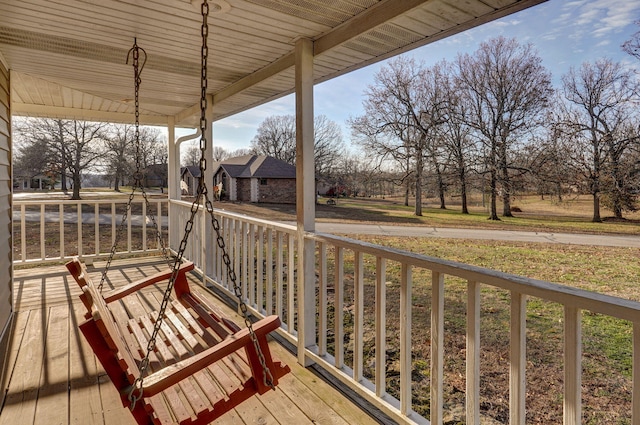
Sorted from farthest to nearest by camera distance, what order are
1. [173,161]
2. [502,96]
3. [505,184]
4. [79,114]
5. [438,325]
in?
[505,184] < [502,96] < [173,161] < [79,114] < [438,325]

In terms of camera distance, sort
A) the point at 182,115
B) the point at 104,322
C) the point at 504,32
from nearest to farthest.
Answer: the point at 104,322
the point at 182,115
the point at 504,32

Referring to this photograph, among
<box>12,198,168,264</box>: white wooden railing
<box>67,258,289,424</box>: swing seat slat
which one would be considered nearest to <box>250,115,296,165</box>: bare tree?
<box>12,198,168,264</box>: white wooden railing

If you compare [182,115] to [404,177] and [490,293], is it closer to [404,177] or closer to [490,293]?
[490,293]

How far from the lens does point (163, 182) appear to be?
21.2 m

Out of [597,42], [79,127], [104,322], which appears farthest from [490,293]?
[79,127]

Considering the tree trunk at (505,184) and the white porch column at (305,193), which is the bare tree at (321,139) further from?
the white porch column at (305,193)

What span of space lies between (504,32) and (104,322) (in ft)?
54.9

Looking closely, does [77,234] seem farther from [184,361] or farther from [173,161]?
[184,361]

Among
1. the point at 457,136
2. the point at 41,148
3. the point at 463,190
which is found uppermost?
the point at 457,136

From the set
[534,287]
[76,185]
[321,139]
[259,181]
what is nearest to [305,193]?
[534,287]

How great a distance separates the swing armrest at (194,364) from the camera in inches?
51.1

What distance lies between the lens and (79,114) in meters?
5.27

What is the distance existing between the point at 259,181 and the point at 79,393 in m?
23.9

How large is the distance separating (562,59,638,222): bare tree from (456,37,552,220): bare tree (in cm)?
247
